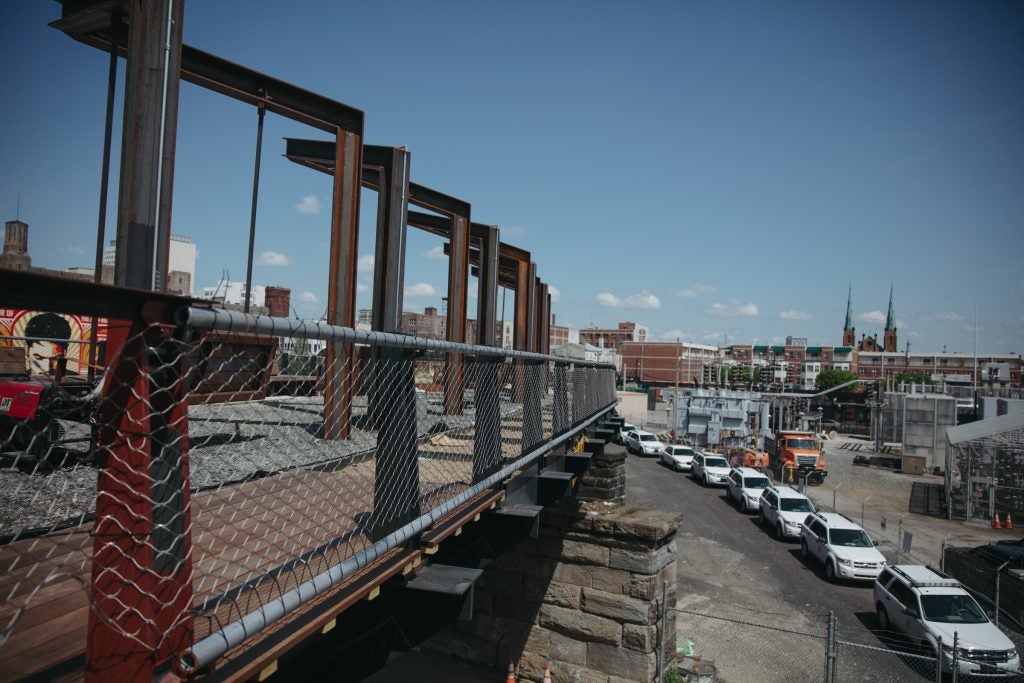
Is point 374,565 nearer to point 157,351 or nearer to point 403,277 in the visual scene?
point 157,351

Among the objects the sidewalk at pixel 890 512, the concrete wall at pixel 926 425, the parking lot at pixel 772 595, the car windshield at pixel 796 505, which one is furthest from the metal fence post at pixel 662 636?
the concrete wall at pixel 926 425

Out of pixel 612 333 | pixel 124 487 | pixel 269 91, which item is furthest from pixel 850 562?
pixel 612 333

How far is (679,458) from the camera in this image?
1345 inches

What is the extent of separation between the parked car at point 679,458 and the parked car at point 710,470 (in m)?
1.77

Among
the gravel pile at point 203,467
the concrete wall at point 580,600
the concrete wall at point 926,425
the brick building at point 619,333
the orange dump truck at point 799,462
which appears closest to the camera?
the gravel pile at point 203,467

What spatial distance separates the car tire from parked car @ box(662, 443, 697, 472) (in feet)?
63.7

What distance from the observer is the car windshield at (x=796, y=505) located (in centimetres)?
2141

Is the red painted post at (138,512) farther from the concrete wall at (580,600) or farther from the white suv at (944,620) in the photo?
the white suv at (944,620)

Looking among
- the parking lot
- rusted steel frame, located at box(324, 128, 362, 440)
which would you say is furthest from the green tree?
rusted steel frame, located at box(324, 128, 362, 440)

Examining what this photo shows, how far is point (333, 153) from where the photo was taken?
6988 millimetres

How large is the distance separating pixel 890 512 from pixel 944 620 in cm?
1642

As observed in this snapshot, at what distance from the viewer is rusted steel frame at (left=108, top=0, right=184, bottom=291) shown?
252 centimetres

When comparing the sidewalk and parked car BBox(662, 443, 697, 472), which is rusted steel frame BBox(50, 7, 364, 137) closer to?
the sidewalk

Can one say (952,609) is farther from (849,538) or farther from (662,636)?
(662,636)
